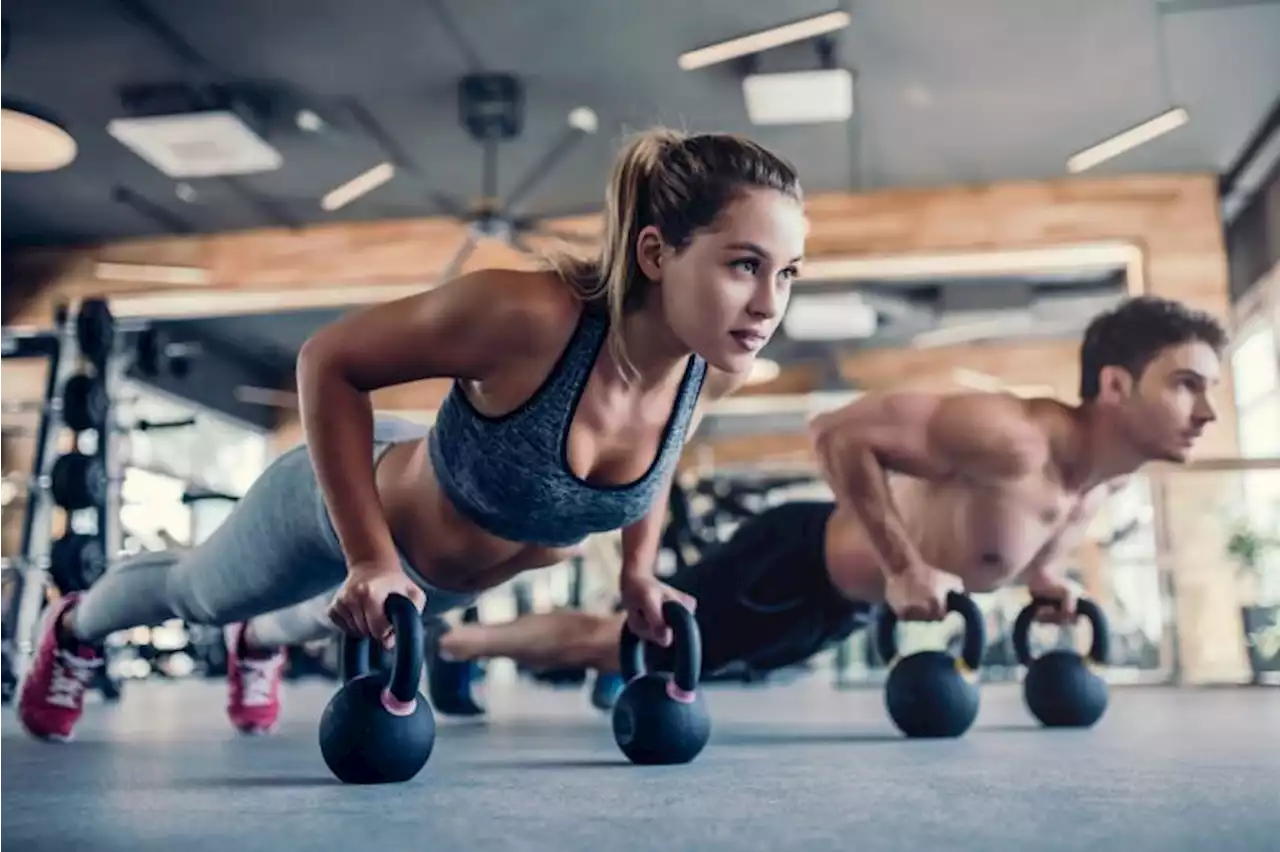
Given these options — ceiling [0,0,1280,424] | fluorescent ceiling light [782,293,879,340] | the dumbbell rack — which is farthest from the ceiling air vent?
Result: fluorescent ceiling light [782,293,879,340]

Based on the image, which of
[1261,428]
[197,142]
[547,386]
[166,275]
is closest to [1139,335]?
[547,386]

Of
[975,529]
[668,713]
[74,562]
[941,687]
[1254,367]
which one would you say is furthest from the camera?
[1254,367]

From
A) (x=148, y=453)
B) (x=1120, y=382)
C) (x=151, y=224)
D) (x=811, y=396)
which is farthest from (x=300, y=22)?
(x=811, y=396)

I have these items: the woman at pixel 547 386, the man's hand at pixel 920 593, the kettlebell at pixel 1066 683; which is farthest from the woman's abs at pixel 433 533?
the kettlebell at pixel 1066 683

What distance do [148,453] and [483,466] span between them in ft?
24.2

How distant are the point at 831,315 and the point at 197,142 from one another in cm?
328

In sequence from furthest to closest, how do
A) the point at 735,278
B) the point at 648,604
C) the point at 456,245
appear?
the point at 456,245 < the point at 648,604 < the point at 735,278

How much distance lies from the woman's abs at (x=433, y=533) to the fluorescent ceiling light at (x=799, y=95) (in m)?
3.09

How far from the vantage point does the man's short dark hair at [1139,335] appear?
1.99 m

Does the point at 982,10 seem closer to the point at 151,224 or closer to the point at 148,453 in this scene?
the point at 151,224

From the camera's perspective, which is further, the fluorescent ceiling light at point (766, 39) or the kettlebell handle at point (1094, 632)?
the fluorescent ceiling light at point (766, 39)

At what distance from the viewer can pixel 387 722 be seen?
116 centimetres

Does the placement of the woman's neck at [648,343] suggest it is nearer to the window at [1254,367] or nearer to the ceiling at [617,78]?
the ceiling at [617,78]

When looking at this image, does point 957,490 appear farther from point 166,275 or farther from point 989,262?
point 166,275
